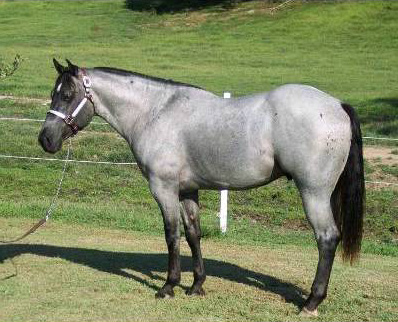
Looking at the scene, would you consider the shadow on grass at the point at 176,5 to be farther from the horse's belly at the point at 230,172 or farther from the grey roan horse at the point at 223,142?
the horse's belly at the point at 230,172

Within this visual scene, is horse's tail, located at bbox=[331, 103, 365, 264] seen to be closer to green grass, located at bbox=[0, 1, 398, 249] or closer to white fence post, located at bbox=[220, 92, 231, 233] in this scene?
green grass, located at bbox=[0, 1, 398, 249]

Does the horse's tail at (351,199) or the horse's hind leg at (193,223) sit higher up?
the horse's tail at (351,199)

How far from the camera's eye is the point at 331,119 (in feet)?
25.8

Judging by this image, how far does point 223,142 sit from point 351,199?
4.10 feet

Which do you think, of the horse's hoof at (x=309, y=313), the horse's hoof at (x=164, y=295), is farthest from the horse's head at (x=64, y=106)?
the horse's hoof at (x=309, y=313)

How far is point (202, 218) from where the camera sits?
14.5 m

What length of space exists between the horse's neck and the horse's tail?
1844 mm

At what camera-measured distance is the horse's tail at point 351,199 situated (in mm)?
8055

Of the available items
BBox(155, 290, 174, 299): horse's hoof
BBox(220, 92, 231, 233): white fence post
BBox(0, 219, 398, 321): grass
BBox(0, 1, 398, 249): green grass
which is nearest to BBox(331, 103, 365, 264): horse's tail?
BBox(0, 219, 398, 321): grass

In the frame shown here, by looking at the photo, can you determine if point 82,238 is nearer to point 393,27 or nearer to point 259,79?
point 259,79

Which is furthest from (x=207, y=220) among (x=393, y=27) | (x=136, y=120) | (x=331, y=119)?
(x=393, y=27)

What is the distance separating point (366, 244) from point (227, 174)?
5.33 metres

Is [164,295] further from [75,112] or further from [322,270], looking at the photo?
[75,112]

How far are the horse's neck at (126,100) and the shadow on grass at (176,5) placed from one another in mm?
38439
